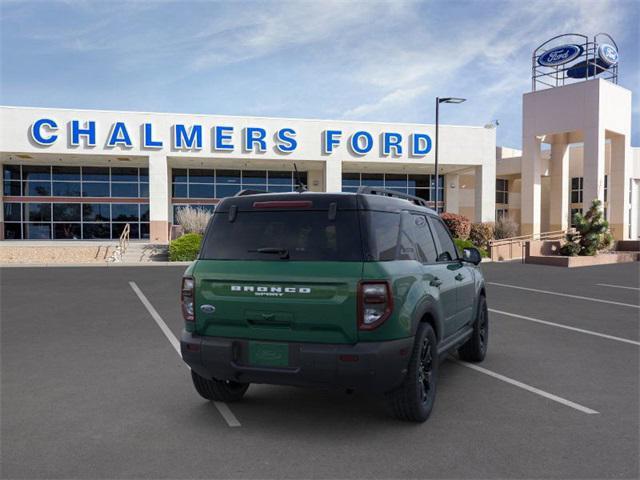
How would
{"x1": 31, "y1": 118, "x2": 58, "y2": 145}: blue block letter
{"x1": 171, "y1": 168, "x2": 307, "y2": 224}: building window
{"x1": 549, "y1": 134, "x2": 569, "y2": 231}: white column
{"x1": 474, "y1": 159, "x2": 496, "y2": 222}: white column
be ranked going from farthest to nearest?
1. {"x1": 171, "y1": 168, "x2": 307, "y2": 224}: building window
2. {"x1": 549, "y1": 134, "x2": 569, "y2": 231}: white column
3. {"x1": 474, "y1": 159, "x2": 496, "y2": 222}: white column
4. {"x1": 31, "y1": 118, "x2": 58, "y2": 145}: blue block letter

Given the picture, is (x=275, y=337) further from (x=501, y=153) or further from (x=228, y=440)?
(x=501, y=153)

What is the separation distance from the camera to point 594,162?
103ft

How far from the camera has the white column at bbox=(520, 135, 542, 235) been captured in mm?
33156

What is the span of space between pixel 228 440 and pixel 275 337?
0.88 metres

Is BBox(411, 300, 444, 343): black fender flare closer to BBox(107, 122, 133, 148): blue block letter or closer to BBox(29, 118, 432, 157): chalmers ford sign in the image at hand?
BBox(29, 118, 432, 157): chalmers ford sign

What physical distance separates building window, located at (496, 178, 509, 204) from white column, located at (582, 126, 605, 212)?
42.6 feet

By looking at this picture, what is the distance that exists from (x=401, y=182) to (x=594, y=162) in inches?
475

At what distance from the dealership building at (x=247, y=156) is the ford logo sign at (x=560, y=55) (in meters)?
0.07

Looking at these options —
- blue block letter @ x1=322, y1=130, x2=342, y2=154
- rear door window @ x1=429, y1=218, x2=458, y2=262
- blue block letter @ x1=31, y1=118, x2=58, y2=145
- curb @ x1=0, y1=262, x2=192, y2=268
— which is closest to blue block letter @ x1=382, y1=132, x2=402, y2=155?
blue block letter @ x1=322, y1=130, x2=342, y2=154

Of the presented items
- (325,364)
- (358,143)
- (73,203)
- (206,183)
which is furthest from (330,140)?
(325,364)

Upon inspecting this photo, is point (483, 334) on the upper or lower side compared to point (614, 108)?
lower

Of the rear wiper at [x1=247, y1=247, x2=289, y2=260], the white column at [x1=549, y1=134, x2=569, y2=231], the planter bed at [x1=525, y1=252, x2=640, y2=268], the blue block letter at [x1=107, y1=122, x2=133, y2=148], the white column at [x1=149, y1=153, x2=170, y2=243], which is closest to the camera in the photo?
the rear wiper at [x1=247, y1=247, x2=289, y2=260]

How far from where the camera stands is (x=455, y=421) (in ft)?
15.3

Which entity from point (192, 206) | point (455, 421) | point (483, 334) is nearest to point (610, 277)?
point (483, 334)
